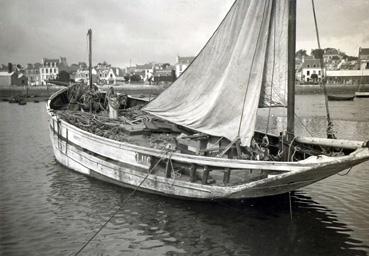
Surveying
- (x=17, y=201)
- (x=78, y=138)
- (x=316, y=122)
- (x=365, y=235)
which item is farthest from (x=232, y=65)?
(x=316, y=122)

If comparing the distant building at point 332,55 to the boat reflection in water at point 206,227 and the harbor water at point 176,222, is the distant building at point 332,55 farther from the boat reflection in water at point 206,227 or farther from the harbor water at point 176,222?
the boat reflection in water at point 206,227

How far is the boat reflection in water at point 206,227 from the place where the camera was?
9758mm

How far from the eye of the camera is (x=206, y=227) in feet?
35.9

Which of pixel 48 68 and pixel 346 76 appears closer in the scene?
pixel 346 76

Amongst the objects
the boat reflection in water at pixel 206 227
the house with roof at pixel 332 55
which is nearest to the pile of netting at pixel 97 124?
the boat reflection in water at pixel 206 227

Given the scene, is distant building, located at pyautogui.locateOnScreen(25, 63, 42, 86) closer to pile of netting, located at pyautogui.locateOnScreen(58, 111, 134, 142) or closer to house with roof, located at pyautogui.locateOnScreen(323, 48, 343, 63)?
house with roof, located at pyautogui.locateOnScreen(323, 48, 343, 63)

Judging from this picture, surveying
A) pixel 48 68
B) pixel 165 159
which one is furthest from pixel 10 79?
pixel 165 159

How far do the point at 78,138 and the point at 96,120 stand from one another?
1837 millimetres

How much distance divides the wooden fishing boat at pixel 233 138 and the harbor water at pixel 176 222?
2.57ft

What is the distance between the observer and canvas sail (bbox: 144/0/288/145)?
1175 centimetres

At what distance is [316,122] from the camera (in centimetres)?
3853

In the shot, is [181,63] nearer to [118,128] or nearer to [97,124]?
[97,124]

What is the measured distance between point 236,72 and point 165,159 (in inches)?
139

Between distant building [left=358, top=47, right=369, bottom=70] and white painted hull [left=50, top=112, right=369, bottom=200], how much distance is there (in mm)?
90650
